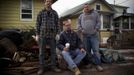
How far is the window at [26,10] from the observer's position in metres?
14.7

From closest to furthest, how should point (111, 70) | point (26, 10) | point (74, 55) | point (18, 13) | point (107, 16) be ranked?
point (74, 55) → point (111, 70) → point (18, 13) → point (26, 10) → point (107, 16)

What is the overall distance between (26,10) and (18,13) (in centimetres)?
48

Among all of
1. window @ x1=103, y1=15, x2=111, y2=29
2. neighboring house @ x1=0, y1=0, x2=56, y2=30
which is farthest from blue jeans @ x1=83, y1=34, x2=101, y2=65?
window @ x1=103, y1=15, x2=111, y2=29

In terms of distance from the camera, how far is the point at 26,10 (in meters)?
14.7

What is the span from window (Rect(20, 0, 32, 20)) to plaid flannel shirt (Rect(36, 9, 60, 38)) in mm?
7558

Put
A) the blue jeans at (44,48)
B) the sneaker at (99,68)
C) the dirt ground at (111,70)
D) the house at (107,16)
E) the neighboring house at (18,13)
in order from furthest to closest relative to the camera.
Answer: the house at (107,16), the neighboring house at (18,13), the sneaker at (99,68), the dirt ground at (111,70), the blue jeans at (44,48)

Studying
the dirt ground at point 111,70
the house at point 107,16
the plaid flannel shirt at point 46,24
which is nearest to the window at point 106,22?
the house at point 107,16

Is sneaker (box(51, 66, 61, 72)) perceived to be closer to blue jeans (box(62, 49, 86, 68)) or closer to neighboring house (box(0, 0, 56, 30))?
blue jeans (box(62, 49, 86, 68))

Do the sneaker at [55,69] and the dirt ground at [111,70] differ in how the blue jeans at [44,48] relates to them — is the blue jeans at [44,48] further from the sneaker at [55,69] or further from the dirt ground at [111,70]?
the dirt ground at [111,70]

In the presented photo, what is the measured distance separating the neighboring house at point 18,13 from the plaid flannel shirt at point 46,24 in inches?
271

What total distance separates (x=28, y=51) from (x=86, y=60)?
1.81 m

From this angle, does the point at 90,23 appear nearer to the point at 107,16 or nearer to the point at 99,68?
the point at 99,68

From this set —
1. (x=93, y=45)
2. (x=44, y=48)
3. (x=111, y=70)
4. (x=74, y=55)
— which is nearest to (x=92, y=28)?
(x=93, y=45)

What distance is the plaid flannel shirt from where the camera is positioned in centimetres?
720
